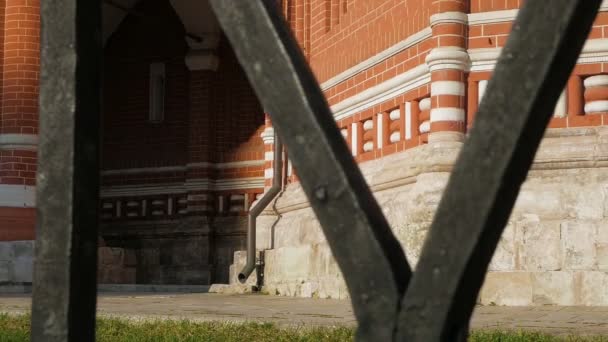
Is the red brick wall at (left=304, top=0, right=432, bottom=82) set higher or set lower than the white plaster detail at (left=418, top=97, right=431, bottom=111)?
higher

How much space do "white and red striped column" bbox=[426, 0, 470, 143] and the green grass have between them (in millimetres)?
3609

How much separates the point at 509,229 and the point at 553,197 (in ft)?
1.36

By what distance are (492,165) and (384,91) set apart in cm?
879

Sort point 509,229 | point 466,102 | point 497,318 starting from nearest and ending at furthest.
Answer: point 497,318, point 509,229, point 466,102

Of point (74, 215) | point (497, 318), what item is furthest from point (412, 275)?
point (497, 318)

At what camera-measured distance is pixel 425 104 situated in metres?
10.0

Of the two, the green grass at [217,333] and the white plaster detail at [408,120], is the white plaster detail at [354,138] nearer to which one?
the white plaster detail at [408,120]

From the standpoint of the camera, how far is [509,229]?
8.79 meters

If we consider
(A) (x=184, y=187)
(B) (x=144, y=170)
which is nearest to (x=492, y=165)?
(A) (x=184, y=187)

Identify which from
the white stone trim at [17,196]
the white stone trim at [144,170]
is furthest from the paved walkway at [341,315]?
the white stone trim at [144,170]

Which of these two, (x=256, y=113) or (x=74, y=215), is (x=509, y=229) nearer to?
(x=74, y=215)

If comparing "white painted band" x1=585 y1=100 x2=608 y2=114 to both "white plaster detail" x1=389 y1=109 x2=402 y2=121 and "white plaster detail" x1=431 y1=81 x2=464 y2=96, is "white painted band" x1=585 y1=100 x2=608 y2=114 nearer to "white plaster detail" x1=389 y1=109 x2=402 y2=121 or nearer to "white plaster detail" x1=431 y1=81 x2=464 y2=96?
"white plaster detail" x1=431 y1=81 x2=464 y2=96

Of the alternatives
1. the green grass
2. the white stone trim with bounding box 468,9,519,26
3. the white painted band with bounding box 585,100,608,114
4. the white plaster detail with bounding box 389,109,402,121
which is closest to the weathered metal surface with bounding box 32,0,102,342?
the green grass

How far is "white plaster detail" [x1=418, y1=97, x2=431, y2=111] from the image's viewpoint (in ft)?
32.6
